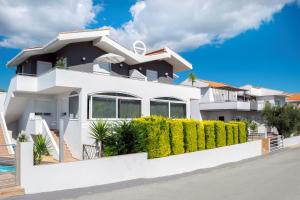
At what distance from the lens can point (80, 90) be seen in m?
18.4

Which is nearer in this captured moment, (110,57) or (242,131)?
(110,57)

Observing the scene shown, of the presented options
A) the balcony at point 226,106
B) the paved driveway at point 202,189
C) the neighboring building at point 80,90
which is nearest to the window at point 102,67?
the neighboring building at point 80,90

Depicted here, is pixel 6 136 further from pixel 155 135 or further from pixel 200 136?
pixel 200 136

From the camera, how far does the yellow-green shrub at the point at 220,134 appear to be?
20950 mm

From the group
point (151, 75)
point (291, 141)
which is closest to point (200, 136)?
point (151, 75)

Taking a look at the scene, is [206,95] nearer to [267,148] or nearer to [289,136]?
[289,136]

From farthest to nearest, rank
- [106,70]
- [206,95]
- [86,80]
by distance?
[206,95] → [106,70] → [86,80]

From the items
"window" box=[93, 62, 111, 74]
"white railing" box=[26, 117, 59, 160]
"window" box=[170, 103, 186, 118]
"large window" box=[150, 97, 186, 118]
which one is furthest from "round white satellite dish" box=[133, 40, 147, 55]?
"white railing" box=[26, 117, 59, 160]

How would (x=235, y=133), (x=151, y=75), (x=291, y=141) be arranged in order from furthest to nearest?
(x=291, y=141), (x=151, y=75), (x=235, y=133)

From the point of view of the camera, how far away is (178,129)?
17.4 meters

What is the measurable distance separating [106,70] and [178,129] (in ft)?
31.0

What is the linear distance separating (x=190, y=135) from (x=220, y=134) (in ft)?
12.6

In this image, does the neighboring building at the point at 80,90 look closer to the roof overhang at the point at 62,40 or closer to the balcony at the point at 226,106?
the roof overhang at the point at 62,40

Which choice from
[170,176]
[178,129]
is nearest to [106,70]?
[178,129]
